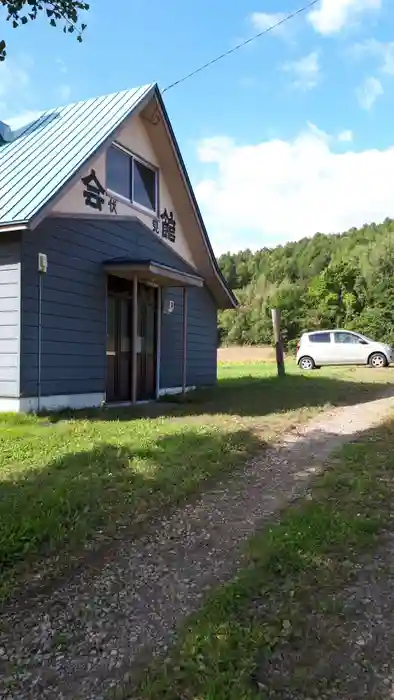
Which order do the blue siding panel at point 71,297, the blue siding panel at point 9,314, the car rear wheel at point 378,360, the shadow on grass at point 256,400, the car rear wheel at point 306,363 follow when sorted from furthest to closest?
the car rear wheel at point 306,363, the car rear wheel at point 378,360, the shadow on grass at point 256,400, the blue siding panel at point 71,297, the blue siding panel at point 9,314

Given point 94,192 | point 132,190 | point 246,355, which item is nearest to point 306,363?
point 132,190

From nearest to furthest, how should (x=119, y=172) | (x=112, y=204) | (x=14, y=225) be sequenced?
1. (x=14, y=225)
2. (x=112, y=204)
3. (x=119, y=172)

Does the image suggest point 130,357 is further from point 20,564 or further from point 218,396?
point 20,564

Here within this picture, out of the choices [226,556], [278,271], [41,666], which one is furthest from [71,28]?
[278,271]

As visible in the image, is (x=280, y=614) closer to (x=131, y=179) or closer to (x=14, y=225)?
(x=14, y=225)

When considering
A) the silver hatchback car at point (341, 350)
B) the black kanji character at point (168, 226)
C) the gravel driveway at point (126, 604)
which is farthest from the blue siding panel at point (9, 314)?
the silver hatchback car at point (341, 350)

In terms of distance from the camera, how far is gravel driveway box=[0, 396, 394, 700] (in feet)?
8.41

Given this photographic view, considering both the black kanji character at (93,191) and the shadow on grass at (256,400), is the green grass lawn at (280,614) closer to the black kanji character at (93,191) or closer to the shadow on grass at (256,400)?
the shadow on grass at (256,400)

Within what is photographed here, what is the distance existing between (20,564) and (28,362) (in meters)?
5.46

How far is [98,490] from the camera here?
4.83 metres

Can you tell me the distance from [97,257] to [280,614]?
8.29 m

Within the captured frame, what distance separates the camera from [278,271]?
6469 cm

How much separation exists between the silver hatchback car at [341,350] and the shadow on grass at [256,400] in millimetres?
7230

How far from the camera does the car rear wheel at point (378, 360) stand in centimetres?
2230
